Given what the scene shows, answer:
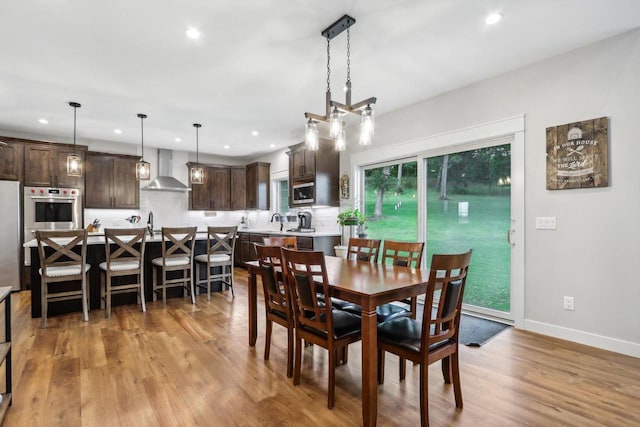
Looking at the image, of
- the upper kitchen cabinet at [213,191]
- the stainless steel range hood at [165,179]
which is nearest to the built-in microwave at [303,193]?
the stainless steel range hood at [165,179]

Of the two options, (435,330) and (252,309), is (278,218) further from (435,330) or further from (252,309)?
(435,330)

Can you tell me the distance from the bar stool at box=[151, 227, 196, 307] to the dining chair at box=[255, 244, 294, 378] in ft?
6.86

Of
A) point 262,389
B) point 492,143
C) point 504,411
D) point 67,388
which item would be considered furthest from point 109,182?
point 504,411

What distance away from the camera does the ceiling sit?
2.37m

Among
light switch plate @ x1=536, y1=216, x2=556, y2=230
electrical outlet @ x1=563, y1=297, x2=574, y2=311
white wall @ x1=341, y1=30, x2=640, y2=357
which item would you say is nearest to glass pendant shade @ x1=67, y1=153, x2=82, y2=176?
white wall @ x1=341, y1=30, x2=640, y2=357

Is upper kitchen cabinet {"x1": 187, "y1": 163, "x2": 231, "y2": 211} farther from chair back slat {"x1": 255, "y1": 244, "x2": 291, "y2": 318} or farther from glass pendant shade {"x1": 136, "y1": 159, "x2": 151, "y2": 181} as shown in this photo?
chair back slat {"x1": 255, "y1": 244, "x2": 291, "y2": 318}

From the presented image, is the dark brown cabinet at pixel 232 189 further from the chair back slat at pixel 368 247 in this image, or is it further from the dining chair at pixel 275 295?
the dining chair at pixel 275 295

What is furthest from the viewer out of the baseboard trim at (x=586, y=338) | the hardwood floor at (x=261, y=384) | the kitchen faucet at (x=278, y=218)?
A: the kitchen faucet at (x=278, y=218)

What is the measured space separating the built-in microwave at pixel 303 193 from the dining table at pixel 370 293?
3.14m

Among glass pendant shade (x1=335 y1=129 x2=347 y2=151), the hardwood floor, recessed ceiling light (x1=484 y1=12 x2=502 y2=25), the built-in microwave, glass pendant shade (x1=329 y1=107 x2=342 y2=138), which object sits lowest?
the hardwood floor

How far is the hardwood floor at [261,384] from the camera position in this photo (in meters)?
1.87

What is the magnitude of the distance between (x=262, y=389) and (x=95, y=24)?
10.00ft

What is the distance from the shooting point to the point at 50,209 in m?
5.36

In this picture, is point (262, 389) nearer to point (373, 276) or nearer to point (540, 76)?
point (373, 276)
